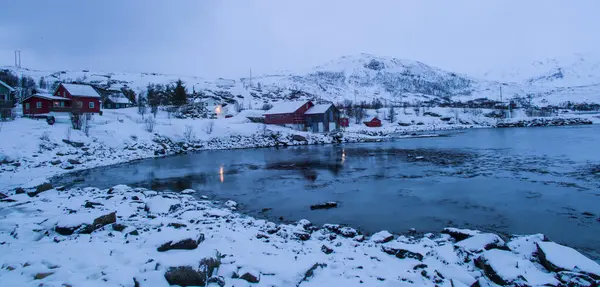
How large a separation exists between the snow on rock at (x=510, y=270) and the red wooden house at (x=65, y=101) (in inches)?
→ 1719

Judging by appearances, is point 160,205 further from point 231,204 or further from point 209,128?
point 209,128

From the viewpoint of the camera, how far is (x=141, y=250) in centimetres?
703

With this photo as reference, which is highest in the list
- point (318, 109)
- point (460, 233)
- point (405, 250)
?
point (318, 109)

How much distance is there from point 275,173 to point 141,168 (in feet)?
34.4

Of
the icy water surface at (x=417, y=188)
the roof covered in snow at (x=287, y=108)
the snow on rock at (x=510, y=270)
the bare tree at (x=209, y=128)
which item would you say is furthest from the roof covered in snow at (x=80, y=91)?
the snow on rock at (x=510, y=270)

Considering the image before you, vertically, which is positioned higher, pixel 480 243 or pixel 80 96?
pixel 80 96

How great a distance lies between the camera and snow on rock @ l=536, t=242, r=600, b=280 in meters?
6.31

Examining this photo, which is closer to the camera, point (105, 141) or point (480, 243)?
point (480, 243)

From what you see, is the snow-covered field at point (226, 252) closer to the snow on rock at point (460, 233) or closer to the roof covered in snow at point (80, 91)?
the snow on rock at point (460, 233)

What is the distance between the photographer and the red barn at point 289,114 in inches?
2328

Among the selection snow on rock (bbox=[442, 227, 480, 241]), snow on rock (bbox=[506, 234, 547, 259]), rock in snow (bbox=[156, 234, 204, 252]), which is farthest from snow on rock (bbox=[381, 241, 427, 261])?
rock in snow (bbox=[156, 234, 204, 252])

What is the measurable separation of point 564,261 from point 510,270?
1201 millimetres

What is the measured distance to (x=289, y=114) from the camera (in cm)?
5941

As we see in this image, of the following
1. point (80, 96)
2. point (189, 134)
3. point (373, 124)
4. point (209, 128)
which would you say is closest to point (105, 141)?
point (189, 134)
